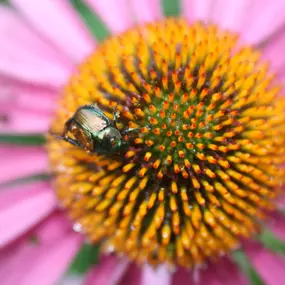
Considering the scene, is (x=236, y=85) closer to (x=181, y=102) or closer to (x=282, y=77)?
(x=181, y=102)

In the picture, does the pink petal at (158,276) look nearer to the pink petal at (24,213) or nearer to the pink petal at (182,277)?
the pink petal at (182,277)

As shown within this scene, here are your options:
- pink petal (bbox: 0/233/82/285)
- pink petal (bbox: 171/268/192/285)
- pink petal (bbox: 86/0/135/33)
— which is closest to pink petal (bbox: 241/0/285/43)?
pink petal (bbox: 86/0/135/33)

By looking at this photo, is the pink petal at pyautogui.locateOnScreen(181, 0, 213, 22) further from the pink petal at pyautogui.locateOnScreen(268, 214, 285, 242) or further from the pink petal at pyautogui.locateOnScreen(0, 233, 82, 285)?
the pink petal at pyautogui.locateOnScreen(0, 233, 82, 285)

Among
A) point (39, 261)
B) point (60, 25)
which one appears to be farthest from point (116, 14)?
point (39, 261)

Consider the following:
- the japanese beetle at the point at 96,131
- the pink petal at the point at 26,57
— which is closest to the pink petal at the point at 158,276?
the japanese beetle at the point at 96,131

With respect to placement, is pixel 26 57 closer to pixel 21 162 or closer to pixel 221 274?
pixel 21 162
